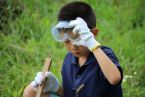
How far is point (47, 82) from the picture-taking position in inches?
125

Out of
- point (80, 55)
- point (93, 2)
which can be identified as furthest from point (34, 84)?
point (93, 2)

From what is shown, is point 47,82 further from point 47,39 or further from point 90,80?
point 47,39

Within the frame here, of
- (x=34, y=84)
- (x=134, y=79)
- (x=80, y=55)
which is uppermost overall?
(x=80, y=55)

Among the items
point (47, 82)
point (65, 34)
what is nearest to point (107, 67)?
point (65, 34)

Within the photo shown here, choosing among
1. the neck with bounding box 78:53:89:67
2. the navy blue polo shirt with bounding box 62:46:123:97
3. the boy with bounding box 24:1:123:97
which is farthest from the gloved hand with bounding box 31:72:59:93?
the neck with bounding box 78:53:89:67

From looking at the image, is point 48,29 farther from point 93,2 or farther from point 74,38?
point 74,38

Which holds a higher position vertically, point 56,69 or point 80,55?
point 80,55

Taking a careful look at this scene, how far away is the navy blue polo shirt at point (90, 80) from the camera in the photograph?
289 cm

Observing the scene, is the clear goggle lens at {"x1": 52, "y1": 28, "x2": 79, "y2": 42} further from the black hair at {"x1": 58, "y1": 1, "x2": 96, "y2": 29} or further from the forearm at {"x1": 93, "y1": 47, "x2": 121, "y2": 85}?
the forearm at {"x1": 93, "y1": 47, "x2": 121, "y2": 85}

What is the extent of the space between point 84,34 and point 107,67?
230mm

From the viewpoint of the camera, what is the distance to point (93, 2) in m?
5.39

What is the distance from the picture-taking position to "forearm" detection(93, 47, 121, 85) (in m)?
2.72

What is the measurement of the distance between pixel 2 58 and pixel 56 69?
1.64ft

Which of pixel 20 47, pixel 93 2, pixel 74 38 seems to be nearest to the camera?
pixel 74 38
